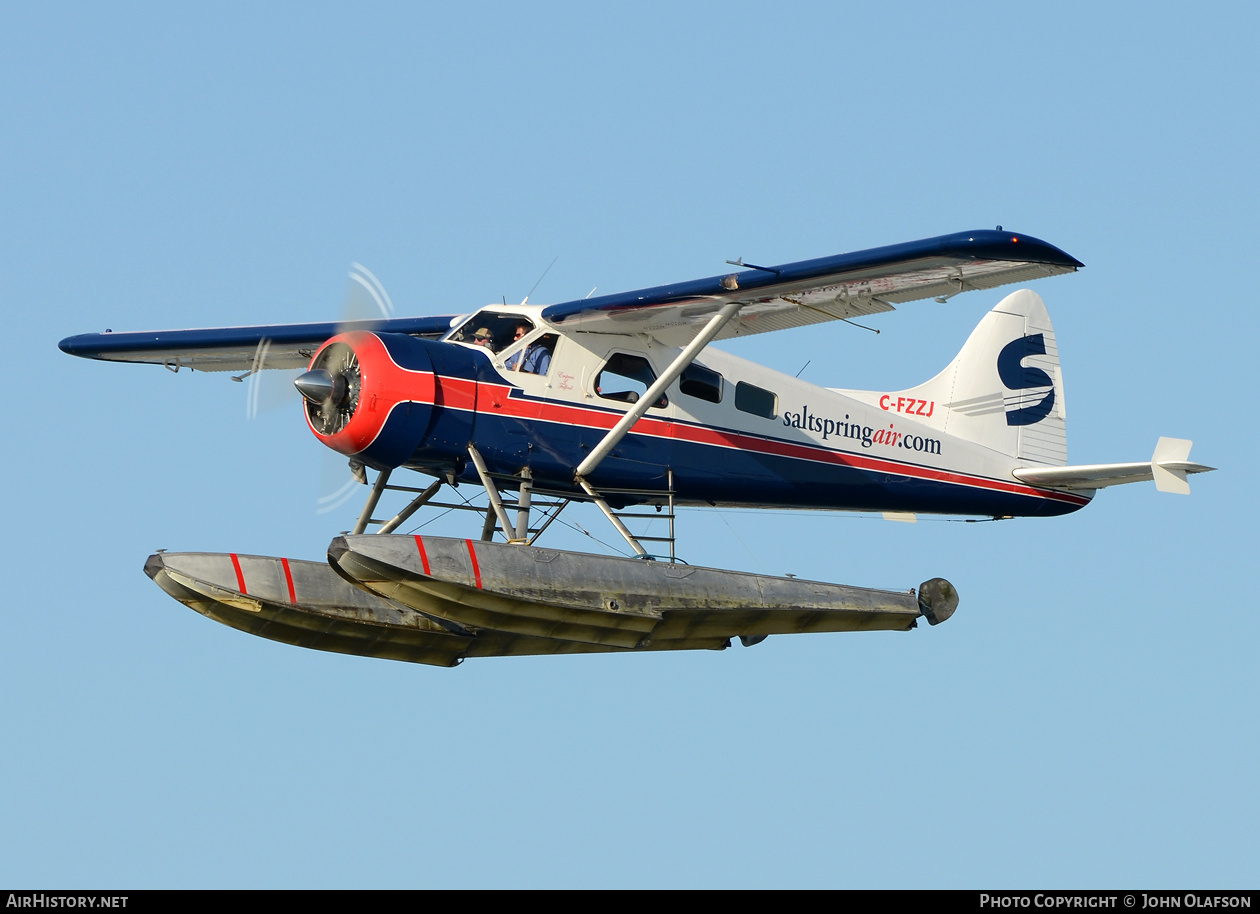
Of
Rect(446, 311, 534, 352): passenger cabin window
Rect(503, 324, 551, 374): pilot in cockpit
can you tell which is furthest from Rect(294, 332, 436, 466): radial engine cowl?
Rect(503, 324, 551, 374): pilot in cockpit

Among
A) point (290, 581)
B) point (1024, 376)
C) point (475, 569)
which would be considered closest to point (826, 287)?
point (475, 569)

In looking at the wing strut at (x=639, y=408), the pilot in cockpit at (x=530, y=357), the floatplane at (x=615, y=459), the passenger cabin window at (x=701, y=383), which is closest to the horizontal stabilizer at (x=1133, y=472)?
the floatplane at (x=615, y=459)

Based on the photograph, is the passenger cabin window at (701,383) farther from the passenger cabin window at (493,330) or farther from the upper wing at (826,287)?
the passenger cabin window at (493,330)

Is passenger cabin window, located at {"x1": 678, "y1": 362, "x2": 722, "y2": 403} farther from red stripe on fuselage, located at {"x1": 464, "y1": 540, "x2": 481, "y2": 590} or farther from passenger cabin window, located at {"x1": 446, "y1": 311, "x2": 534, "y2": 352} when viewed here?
red stripe on fuselage, located at {"x1": 464, "y1": 540, "x2": 481, "y2": 590}

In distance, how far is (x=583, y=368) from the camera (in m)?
17.2

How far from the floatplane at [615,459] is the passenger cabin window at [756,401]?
27 millimetres

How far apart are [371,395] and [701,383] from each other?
381 centimetres

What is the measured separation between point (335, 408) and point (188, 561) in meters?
2.31

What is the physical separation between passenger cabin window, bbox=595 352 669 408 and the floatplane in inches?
0.9

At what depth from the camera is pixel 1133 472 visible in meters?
19.1

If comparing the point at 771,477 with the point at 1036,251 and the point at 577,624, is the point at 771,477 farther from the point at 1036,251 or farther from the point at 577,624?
the point at 1036,251

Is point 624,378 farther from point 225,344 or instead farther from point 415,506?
point 225,344
